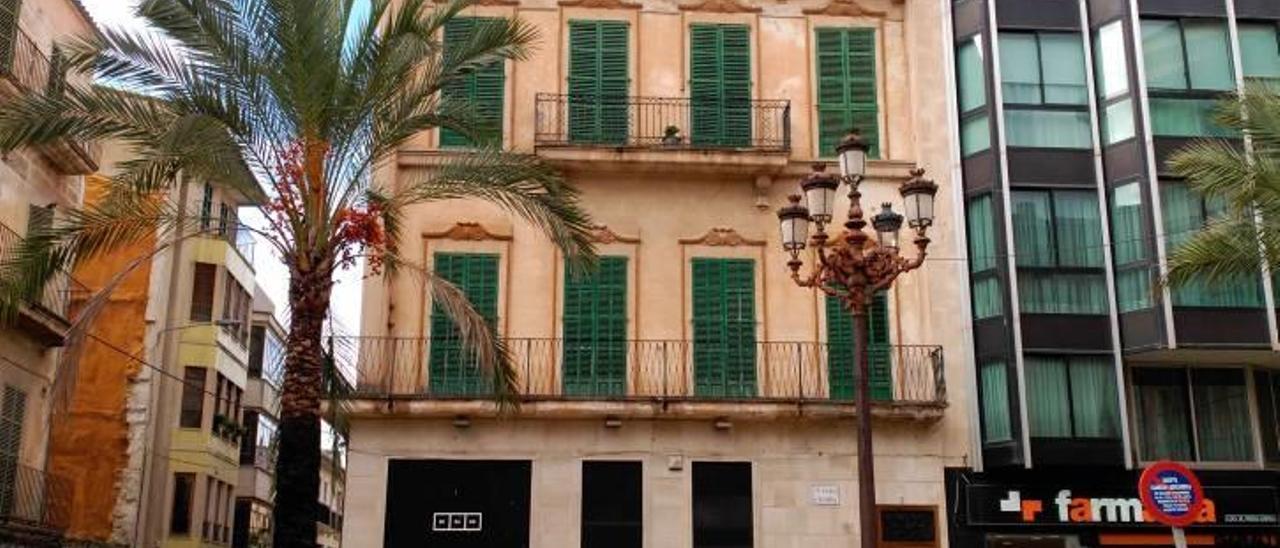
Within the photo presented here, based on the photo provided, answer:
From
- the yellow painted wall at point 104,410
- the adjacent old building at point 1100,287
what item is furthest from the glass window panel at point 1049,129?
the yellow painted wall at point 104,410

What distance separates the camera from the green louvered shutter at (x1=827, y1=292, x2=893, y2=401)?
66.1 feet

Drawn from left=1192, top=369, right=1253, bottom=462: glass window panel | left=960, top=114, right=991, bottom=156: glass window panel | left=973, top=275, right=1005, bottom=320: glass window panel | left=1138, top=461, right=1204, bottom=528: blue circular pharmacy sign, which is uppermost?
left=960, top=114, right=991, bottom=156: glass window panel

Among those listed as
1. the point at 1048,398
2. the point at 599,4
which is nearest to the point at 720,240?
the point at 599,4

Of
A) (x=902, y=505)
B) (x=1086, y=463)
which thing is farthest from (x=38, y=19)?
(x=1086, y=463)

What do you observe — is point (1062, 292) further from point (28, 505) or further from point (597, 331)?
point (28, 505)

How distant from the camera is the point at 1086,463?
19.7 meters

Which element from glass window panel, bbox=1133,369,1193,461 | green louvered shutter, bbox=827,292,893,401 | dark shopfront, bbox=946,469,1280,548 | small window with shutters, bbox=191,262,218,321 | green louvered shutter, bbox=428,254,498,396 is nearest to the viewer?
green louvered shutter, bbox=428,254,498,396

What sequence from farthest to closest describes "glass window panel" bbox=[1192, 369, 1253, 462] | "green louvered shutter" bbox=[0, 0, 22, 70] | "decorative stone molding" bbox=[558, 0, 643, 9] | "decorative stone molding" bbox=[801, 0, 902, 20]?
1. "decorative stone molding" bbox=[801, 0, 902, 20]
2. "decorative stone molding" bbox=[558, 0, 643, 9]
3. "glass window panel" bbox=[1192, 369, 1253, 462]
4. "green louvered shutter" bbox=[0, 0, 22, 70]

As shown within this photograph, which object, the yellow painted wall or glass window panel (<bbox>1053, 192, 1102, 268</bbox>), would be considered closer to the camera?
glass window panel (<bbox>1053, 192, 1102, 268</bbox>)

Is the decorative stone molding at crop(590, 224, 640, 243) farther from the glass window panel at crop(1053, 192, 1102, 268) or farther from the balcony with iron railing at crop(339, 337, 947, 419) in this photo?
the glass window panel at crop(1053, 192, 1102, 268)

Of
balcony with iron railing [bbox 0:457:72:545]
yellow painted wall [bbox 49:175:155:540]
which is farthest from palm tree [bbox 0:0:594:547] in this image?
yellow painted wall [bbox 49:175:155:540]

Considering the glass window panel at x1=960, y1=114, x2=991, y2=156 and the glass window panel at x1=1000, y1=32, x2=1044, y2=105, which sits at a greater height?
the glass window panel at x1=1000, y1=32, x2=1044, y2=105

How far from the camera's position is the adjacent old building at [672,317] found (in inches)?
763

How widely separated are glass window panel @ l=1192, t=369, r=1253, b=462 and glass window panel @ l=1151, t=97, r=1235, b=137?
3.85 meters
